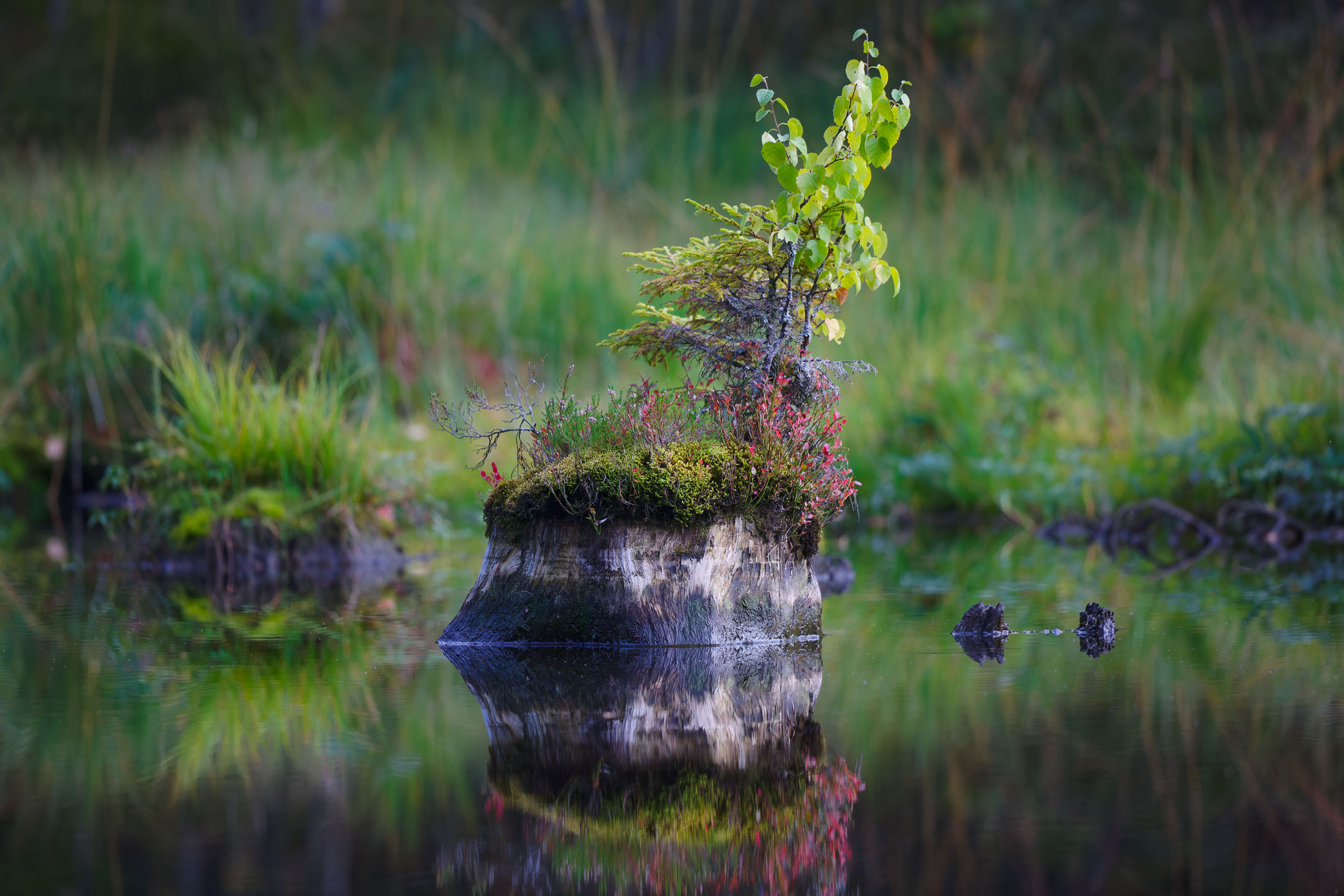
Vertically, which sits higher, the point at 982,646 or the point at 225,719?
the point at 982,646

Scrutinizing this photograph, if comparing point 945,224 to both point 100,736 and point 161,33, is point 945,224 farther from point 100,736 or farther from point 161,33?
point 161,33

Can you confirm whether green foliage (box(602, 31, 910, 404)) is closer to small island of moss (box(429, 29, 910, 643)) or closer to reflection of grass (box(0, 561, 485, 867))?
small island of moss (box(429, 29, 910, 643))

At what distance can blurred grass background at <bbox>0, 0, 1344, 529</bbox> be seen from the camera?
27.4ft

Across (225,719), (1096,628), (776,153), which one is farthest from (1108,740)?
(225,719)

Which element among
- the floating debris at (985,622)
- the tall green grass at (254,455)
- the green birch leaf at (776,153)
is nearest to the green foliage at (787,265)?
the green birch leaf at (776,153)

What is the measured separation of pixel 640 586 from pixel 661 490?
0.98 ft

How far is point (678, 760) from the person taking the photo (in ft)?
9.04

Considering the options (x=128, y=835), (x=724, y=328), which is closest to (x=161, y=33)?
(x=724, y=328)

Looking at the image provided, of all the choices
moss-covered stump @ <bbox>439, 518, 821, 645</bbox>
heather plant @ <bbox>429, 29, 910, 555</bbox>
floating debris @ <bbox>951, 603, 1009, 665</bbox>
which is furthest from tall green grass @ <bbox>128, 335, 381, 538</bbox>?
floating debris @ <bbox>951, 603, 1009, 665</bbox>

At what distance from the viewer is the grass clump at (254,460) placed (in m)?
6.25

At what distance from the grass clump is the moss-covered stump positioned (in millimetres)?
2500

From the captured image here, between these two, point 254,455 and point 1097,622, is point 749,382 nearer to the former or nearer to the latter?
point 1097,622

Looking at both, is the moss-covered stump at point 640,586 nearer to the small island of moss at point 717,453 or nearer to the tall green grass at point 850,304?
the small island of moss at point 717,453

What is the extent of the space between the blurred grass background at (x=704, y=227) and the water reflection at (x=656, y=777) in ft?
11.6
